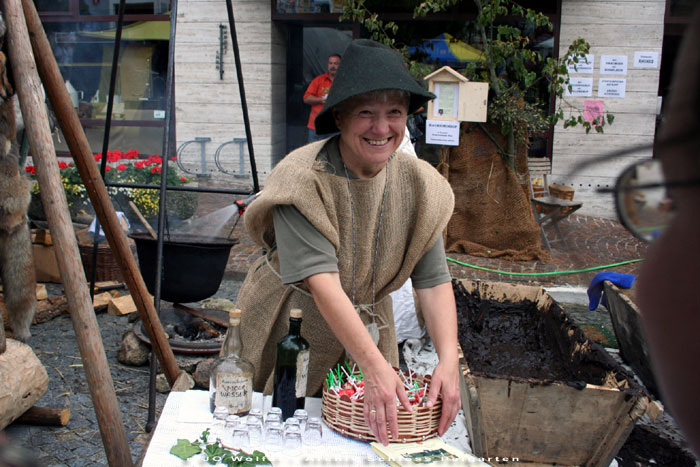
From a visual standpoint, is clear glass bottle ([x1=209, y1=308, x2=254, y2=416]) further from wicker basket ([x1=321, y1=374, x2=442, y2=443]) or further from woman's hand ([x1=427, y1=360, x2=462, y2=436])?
woman's hand ([x1=427, y1=360, x2=462, y2=436])

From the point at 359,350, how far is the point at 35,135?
1319 millimetres

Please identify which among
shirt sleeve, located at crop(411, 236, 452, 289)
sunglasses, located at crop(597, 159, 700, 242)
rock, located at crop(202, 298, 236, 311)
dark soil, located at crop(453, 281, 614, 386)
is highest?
sunglasses, located at crop(597, 159, 700, 242)

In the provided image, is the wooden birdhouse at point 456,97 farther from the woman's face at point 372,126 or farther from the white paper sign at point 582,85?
the woman's face at point 372,126

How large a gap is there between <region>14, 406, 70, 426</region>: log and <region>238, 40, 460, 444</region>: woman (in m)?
1.81

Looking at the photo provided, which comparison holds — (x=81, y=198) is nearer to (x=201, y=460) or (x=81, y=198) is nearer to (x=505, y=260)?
(x=505, y=260)

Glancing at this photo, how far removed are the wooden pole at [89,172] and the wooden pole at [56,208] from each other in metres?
0.17

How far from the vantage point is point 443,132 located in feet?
24.2

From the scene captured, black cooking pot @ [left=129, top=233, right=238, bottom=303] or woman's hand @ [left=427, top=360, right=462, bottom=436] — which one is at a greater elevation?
woman's hand @ [left=427, top=360, right=462, bottom=436]

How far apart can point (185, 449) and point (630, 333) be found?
3560 mm

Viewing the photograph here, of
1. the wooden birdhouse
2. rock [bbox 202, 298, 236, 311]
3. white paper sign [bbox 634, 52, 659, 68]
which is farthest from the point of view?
white paper sign [bbox 634, 52, 659, 68]

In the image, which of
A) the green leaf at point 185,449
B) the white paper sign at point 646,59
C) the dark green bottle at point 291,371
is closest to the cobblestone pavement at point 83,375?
the dark green bottle at point 291,371

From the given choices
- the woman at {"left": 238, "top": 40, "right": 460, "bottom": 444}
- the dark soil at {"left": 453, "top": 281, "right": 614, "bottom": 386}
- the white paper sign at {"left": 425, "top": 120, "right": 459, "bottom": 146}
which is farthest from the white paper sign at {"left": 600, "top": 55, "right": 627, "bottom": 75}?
the woman at {"left": 238, "top": 40, "right": 460, "bottom": 444}

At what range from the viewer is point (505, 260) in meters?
7.48

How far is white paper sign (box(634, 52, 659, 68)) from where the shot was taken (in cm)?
910
